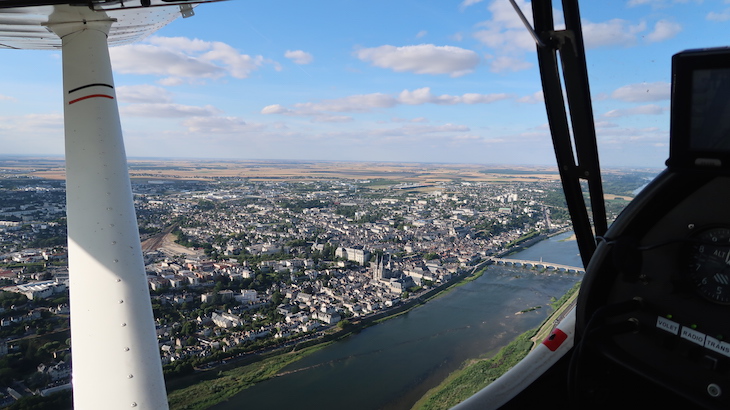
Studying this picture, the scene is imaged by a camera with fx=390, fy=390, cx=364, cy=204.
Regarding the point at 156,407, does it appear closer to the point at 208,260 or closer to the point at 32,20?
the point at 32,20

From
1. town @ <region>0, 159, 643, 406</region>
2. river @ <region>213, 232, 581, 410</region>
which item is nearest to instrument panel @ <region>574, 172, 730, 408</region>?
town @ <region>0, 159, 643, 406</region>

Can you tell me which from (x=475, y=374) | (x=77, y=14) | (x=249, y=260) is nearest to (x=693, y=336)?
(x=77, y=14)

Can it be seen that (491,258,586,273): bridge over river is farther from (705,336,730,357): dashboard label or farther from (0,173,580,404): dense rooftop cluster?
(705,336,730,357): dashboard label

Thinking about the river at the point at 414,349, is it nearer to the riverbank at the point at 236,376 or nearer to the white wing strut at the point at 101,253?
the riverbank at the point at 236,376

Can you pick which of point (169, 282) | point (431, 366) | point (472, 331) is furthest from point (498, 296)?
point (169, 282)

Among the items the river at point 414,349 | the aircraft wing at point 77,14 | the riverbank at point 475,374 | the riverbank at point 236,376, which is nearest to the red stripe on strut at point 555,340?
the aircraft wing at point 77,14

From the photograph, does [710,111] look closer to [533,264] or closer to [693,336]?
[693,336]

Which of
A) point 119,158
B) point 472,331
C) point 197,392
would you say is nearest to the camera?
point 119,158
